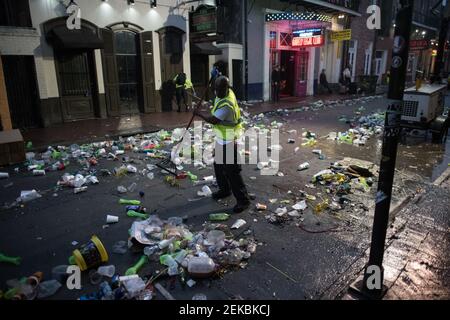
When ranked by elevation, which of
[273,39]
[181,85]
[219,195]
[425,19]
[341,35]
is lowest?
[219,195]

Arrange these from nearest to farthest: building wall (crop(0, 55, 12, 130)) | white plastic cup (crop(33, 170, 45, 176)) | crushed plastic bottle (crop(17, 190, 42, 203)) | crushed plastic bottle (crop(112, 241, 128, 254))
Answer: crushed plastic bottle (crop(112, 241, 128, 254)), crushed plastic bottle (crop(17, 190, 42, 203)), white plastic cup (crop(33, 170, 45, 176)), building wall (crop(0, 55, 12, 130))

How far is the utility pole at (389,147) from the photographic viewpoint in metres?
2.49

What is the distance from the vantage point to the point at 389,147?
269cm

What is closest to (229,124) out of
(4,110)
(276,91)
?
(4,110)

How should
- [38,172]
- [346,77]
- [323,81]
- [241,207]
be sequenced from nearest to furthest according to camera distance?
[241,207] → [38,172] → [323,81] → [346,77]

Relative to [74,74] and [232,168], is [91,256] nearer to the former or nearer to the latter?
[232,168]

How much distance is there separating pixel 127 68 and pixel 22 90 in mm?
3859

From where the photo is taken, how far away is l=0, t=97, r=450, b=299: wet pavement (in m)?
3.14

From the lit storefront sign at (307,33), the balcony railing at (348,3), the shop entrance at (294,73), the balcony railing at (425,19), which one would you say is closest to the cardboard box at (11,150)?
the lit storefront sign at (307,33)

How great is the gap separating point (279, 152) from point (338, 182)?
2.39 meters

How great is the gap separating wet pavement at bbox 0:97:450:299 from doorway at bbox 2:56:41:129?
439 cm

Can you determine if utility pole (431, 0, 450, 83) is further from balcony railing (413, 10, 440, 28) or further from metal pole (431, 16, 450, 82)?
balcony railing (413, 10, 440, 28)

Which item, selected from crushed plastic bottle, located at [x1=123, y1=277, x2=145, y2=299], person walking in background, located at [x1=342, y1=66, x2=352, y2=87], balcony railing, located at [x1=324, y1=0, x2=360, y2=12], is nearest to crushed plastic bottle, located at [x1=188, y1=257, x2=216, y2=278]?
crushed plastic bottle, located at [x1=123, y1=277, x2=145, y2=299]
